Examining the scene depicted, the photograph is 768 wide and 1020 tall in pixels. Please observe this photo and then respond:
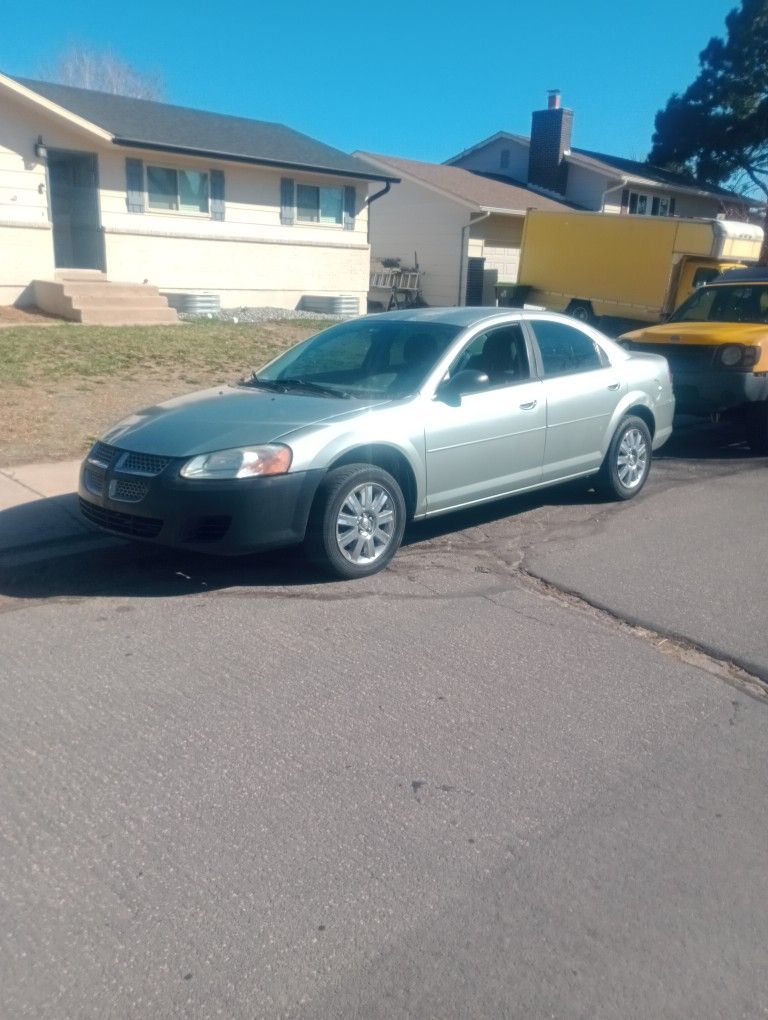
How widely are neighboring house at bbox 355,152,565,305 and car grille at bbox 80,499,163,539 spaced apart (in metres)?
22.9

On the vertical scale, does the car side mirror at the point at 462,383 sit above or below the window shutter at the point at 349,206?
below

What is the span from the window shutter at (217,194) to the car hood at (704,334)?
12.0 metres

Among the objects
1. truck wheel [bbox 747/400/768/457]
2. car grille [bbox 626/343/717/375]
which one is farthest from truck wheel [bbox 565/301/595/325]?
truck wheel [bbox 747/400/768/457]

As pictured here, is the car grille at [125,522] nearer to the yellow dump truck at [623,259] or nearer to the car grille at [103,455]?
the car grille at [103,455]

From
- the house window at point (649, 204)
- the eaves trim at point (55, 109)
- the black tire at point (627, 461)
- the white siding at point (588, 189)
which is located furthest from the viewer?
the house window at point (649, 204)

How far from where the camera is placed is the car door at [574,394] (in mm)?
7348

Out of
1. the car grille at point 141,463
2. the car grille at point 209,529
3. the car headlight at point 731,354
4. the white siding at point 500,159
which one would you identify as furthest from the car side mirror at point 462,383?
the white siding at point 500,159

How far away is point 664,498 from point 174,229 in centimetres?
1425

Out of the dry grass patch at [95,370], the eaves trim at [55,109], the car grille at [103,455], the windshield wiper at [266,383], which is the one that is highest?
the eaves trim at [55,109]

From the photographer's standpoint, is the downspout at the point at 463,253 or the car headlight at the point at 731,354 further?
the downspout at the point at 463,253

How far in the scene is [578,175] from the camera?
1288 inches

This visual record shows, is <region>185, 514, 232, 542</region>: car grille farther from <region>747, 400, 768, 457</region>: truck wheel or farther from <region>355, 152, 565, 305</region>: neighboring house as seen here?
<region>355, 152, 565, 305</region>: neighboring house

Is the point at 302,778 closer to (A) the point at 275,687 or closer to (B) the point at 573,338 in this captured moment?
(A) the point at 275,687

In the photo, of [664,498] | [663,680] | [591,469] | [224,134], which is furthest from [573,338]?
[224,134]
